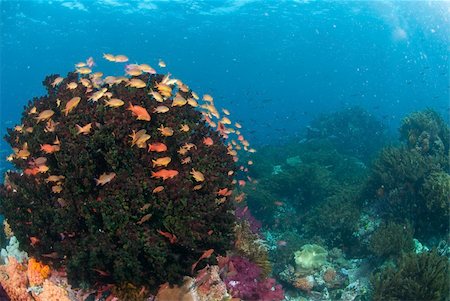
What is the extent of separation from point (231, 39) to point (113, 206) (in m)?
77.2

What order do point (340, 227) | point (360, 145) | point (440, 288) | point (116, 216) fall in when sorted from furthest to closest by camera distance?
point (360, 145)
point (340, 227)
point (440, 288)
point (116, 216)

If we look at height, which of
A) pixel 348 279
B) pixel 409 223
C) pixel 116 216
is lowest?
pixel 348 279

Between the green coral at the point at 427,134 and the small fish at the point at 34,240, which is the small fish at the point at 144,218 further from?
the green coral at the point at 427,134

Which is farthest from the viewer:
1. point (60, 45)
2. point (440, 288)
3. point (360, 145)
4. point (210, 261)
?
point (60, 45)

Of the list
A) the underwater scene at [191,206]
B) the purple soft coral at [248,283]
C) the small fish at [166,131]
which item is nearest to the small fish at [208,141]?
the underwater scene at [191,206]

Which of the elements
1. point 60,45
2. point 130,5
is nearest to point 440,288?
point 130,5

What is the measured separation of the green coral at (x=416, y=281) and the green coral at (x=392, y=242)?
1.57 metres

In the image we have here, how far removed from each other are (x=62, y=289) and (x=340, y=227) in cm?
972

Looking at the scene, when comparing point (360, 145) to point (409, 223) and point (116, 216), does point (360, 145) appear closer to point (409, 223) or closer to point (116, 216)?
point (409, 223)

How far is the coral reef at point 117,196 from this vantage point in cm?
499

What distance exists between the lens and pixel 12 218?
5.70 m

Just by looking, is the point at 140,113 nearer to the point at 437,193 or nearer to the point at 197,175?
the point at 197,175

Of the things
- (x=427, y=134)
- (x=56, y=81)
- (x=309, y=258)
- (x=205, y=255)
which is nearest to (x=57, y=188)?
(x=205, y=255)

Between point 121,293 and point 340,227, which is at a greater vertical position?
point 121,293
